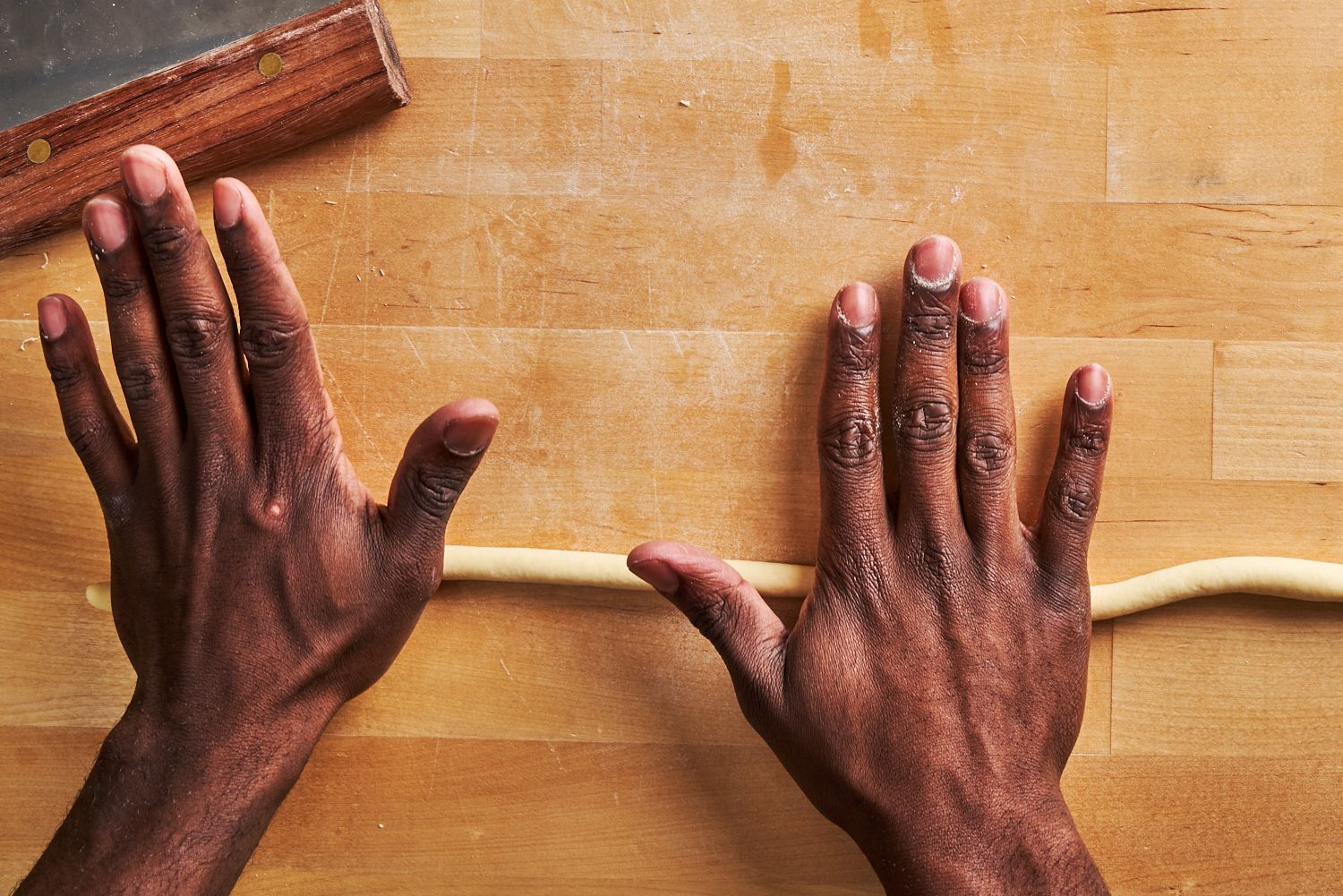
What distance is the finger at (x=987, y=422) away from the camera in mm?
910

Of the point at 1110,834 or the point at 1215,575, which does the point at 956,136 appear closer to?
the point at 1215,575

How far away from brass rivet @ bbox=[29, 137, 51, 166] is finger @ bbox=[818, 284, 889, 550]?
81 centimetres

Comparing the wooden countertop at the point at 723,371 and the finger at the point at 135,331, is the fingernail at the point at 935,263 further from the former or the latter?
the finger at the point at 135,331

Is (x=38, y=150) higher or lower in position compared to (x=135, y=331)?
higher

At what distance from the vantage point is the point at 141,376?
0.87m

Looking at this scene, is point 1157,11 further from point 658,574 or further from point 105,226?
point 105,226

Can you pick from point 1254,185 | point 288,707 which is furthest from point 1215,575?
point 288,707

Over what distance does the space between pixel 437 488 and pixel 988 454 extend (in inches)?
21.2

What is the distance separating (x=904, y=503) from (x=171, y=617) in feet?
2.39

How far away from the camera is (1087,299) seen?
3.14 ft

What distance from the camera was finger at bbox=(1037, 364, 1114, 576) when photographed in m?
0.92

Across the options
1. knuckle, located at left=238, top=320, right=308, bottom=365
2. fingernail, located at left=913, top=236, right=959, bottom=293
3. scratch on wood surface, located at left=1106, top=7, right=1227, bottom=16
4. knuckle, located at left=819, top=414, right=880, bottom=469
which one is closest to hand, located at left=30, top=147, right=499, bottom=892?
knuckle, located at left=238, top=320, right=308, bottom=365

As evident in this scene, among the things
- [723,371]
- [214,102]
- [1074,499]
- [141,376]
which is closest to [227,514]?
[141,376]

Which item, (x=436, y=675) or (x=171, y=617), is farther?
(x=436, y=675)
